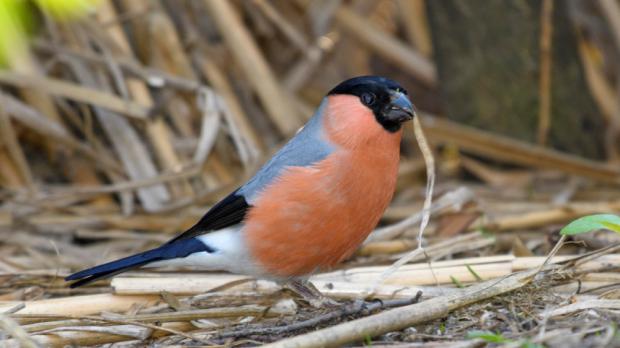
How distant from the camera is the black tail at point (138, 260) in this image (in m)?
3.26

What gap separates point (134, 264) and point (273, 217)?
533 millimetres

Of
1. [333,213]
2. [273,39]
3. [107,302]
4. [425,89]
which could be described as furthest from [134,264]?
[425,89]

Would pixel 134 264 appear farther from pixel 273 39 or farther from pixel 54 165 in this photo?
pixel 273 39

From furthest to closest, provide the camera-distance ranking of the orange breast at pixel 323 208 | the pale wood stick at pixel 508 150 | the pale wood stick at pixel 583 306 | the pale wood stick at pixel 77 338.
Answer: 1. the pale wood stick at pixel 508 150
2. the orange breast at pixel 323 208
3. the pale wood stick at pixel 77 338
4. the pale wood stick at pixel 583 306

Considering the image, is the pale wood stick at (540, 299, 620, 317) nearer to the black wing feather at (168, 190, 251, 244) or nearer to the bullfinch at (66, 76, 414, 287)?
the bullfinch at (66, 76, 414, 287)

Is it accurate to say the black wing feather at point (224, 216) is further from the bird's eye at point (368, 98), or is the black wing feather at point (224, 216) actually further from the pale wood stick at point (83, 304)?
the bird's eye at point (368, 98)

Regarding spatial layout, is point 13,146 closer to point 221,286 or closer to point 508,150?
point 221,286

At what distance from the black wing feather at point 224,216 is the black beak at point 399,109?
61cm

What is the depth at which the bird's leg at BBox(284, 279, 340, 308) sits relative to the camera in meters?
3.38

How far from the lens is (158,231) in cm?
452

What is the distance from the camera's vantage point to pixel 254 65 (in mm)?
5242

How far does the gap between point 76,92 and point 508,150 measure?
2386 mm

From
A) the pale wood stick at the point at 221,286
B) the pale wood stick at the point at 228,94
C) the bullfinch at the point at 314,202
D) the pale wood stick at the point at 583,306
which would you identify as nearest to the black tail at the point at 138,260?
the bullfinch at the point at 314,202

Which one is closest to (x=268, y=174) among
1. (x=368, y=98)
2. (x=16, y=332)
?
(x=368, y=98)
